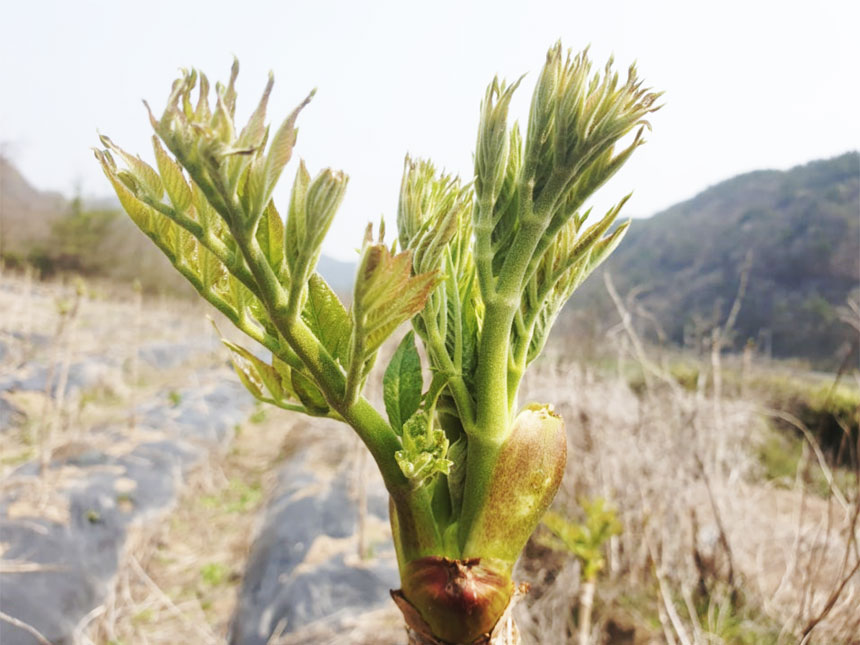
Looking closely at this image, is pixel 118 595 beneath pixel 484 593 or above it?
beneath

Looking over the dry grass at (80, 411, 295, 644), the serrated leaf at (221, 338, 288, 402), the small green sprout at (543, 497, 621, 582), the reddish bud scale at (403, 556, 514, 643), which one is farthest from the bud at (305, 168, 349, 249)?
the dry grass at (80, 411, 295, 644)

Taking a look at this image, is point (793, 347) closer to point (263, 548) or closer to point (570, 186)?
point (263, 548)

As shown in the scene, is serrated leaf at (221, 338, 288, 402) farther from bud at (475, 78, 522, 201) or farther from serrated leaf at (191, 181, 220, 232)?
bud at (475, 78, 522, 201)

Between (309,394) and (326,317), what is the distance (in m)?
0.08

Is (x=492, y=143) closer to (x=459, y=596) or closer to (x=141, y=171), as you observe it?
(x=141, y=171)

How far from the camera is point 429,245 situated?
21.3 inches

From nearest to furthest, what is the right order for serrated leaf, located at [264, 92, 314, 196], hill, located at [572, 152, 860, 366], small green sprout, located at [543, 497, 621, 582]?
serrated leaf, located at [264, 92, 314, 196], small green sprout, located at [543, 497, 621, 582], hill, located at [572, 152, 860, 366]

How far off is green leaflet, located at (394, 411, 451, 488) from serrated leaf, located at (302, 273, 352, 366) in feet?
0.31

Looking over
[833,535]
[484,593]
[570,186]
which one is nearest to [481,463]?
[484,593]

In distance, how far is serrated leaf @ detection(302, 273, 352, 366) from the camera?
561 millimetres

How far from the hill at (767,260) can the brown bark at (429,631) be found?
1852 centimetres

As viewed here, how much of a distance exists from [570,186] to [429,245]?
0.14 metres

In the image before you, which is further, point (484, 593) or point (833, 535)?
point (833, 535)

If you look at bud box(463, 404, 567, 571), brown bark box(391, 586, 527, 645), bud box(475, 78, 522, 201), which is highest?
bud box(475, 78, 522, 201)
